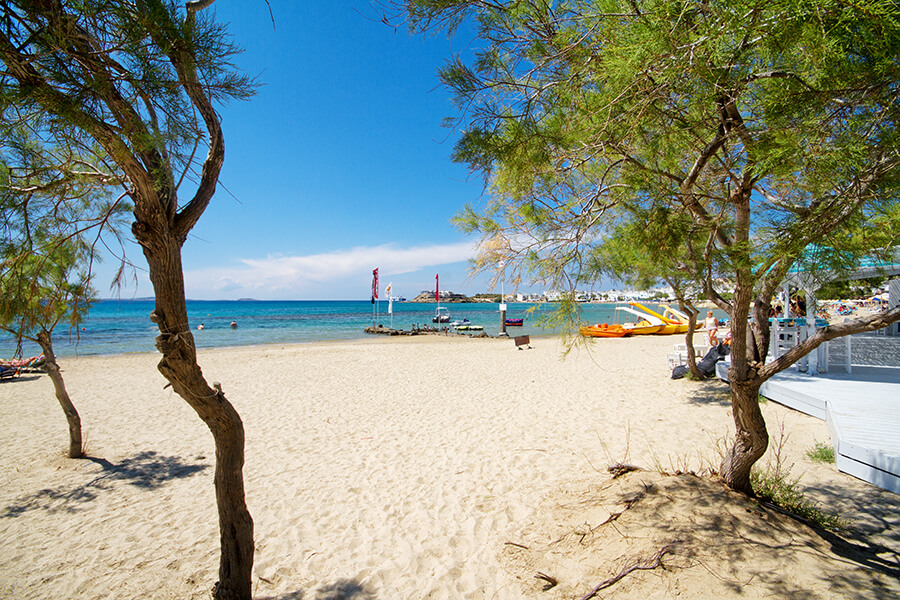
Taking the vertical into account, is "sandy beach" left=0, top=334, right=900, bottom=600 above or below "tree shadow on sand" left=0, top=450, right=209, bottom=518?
above

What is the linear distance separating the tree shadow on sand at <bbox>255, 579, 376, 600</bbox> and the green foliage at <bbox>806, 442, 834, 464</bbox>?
4.61 metres

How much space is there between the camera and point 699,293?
282 cm

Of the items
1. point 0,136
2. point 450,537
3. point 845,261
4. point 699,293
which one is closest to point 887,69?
point 845,261

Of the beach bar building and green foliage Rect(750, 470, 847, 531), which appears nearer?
green foliage Rect(750, 470, 847, 531)

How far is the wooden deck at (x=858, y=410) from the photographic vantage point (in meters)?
3.46

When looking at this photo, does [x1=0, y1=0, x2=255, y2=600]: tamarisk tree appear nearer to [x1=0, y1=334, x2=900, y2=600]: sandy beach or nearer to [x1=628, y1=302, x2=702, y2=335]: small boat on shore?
[x1=0, y1=334, x2=900, y2=600]: sandy beach

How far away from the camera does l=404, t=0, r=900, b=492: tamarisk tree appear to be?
1.54m

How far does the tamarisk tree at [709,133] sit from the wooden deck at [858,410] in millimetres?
1531

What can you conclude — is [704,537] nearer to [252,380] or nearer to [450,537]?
[450,537]

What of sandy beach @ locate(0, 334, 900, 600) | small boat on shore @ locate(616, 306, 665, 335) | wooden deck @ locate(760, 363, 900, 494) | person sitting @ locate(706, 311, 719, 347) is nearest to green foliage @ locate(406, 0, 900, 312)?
sandy beach @ locate(0, 334, 900, 600)

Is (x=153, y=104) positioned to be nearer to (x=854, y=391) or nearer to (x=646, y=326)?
(x=854, y=391)

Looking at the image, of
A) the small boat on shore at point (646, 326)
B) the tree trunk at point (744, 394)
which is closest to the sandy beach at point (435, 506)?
the tree trunk at point (744, 394)

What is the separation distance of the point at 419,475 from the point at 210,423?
8.45 feet

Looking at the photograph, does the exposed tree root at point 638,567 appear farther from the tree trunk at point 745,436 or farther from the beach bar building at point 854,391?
the beach bar building at point 854,391
